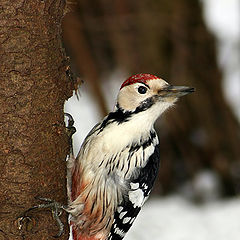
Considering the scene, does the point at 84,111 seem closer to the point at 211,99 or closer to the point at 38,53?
the point at 211,99

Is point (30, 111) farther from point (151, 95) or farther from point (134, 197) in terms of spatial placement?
point (134, 197)

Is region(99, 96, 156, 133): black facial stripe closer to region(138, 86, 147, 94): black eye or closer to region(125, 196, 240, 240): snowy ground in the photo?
region(138, 86, 147, 94): black eye

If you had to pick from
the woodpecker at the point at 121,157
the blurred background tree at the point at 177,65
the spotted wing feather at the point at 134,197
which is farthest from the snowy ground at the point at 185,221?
the woodpecker at the point at 121,157

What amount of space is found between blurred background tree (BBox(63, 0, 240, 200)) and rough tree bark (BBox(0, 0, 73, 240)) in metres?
3.32

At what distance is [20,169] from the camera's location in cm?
270

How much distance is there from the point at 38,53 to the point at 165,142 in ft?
12.9

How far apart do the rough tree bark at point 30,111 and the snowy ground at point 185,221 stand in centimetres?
285

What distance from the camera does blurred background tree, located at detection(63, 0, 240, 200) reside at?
6117 millimetres

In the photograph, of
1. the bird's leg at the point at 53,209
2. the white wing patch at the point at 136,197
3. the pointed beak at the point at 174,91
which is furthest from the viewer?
the white wing patch at the point at 136,197

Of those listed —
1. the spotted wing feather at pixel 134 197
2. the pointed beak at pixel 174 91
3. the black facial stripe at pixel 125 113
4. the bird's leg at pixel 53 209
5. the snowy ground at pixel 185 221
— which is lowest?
the snowy ground at pixel 185 221

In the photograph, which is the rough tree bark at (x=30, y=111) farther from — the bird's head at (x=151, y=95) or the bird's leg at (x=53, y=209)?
the bird's head at (x=151, y=95)

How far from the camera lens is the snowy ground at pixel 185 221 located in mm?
5828

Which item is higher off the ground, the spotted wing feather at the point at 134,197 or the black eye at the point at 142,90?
the black eye at the point at 142,90

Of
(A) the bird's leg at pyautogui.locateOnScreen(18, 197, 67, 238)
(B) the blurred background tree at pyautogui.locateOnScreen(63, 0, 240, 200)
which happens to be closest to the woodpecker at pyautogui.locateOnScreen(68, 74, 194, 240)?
(A) the bird's leg at pyautogui.locateOnScreen(18, 197, 67, 238)
